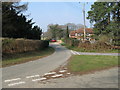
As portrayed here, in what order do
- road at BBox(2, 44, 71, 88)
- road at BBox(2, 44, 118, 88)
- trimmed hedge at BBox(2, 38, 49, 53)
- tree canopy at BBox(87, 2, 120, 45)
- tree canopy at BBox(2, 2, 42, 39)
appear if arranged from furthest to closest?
tree canopy at BBox(87, 2, 120, 45) < tree canopy at BBox(2, 2, 42, 39) < trimmed hedge at BBox(2, 38, 49, 53) < road at BBox(2, 44, 71, 88) < road at BBox(2, 44, 118, 88)

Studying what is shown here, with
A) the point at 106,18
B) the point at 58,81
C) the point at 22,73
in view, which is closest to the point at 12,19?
the point at 22,73

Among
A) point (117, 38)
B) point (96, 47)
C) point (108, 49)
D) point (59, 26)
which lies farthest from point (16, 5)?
point (59, 26)

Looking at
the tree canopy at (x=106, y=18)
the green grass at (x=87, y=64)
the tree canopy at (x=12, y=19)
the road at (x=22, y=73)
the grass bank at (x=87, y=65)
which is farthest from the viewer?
the tree canopy at (x=106, y=18)

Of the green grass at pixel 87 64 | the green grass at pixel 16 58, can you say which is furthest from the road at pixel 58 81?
the green grass at pixel 16 58

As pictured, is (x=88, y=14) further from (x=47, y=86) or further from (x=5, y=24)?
(x=47, y=86)

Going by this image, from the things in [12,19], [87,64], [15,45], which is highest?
[12,19]

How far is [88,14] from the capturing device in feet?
133

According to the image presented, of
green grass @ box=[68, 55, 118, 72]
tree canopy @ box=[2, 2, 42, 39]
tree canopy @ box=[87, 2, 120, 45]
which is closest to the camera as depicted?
green grass @ box=[68, 55, 118, 72]

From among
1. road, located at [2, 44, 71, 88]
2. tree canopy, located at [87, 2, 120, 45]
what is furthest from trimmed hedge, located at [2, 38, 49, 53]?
tree canopy, located at [87, 2, 120, 45]

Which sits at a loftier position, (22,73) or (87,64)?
(22,73)

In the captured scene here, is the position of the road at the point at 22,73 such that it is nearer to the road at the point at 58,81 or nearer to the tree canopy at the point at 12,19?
the road at the point at 58,81

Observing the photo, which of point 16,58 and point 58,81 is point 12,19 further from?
point 58,81

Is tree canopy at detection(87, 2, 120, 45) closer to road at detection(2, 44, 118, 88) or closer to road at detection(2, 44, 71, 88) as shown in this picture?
road at detection(2, 44, 71, 88)

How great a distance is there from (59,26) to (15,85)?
3537 inches
